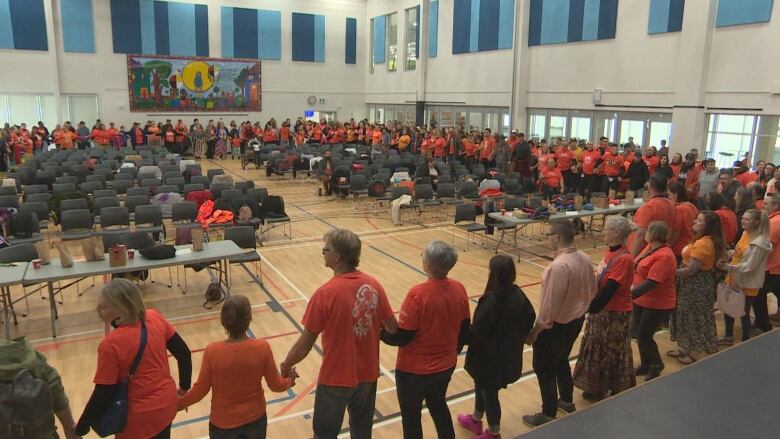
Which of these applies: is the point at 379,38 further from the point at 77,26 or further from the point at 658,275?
the point at 658,275

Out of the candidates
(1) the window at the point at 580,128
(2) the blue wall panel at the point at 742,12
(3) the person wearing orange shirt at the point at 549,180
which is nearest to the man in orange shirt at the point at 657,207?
(3) the person wearing orange shirt at the point at 549,180

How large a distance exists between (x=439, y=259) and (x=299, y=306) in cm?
458

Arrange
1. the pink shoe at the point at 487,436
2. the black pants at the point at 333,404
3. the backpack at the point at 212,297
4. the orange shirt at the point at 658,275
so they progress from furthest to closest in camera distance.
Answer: the backpack at the point at 212,297, the orange shirt at the point at 658,275, the pink shoe at the point at 487,436, the black pants at the point at 333,404

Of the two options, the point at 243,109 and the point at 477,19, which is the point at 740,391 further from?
the point at 243,109

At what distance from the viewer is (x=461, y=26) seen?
23.3 meters

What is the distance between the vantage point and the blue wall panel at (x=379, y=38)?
28984mm

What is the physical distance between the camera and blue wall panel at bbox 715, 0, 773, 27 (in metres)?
12.9

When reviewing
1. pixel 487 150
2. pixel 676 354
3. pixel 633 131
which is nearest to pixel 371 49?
pixel 487 150

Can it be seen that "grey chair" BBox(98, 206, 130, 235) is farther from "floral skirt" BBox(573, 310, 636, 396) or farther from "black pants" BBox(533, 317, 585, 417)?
"floral skirt" BBox(573, 310, 636, 396)

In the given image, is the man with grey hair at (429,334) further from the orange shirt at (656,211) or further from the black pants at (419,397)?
the orange shirt at (656,211)

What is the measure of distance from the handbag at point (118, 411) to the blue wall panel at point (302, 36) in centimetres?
2822

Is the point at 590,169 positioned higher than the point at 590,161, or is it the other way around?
the point at 590,161

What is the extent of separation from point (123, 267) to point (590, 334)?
5231mm

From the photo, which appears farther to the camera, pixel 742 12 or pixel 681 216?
pixel 742 12
